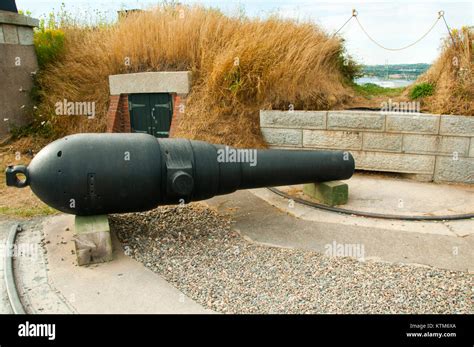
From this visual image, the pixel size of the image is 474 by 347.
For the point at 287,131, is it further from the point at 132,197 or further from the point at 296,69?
the point at 132,197

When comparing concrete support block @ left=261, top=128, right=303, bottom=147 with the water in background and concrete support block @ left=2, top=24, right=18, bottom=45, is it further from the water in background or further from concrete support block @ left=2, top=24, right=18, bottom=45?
concrete support block @ left=2, top=24, right=18, bottom=45

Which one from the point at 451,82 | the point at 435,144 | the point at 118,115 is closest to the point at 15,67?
the point at 118,115

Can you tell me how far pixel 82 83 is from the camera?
10.5 m

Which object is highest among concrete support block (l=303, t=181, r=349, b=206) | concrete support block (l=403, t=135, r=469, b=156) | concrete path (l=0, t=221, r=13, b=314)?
concrete support block (l=403, t=135, r=469, b=156)

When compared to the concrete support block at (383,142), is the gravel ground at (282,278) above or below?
below

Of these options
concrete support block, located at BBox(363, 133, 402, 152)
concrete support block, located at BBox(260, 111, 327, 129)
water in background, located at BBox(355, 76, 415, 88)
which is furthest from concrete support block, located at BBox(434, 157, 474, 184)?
water in background, located at BBox(355, 76, 415, 88)

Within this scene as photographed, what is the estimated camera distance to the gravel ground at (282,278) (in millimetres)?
3369

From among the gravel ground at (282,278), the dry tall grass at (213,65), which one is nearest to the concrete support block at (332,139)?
the dry tall grass at (213,65)

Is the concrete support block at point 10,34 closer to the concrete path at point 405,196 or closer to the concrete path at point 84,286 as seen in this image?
the concrete path at point 84,286

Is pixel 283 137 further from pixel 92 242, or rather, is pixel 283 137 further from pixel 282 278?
pixel 92 242

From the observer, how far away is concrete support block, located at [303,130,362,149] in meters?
7.41

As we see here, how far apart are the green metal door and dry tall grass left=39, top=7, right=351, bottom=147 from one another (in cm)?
69

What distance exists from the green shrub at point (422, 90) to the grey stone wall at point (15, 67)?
29.8 feet

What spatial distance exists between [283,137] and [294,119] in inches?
16.6
